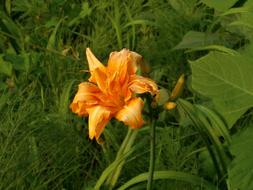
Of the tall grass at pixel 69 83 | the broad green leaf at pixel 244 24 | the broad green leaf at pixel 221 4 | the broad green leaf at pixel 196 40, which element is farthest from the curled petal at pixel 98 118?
the broad green leaf at pixel 196 40

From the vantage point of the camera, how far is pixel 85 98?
1.16 m

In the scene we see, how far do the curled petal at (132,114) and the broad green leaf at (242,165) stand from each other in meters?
0.26

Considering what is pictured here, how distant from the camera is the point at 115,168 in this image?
1612mm

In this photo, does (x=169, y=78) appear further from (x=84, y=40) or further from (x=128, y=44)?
(x=84, y=40)

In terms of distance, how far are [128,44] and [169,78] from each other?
224 mm

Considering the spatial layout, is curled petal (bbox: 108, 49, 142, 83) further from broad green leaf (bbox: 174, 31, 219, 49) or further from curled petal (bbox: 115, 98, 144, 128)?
broad green leaf (bbox: 174, 31, 219, 49)

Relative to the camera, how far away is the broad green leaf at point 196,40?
2.09 meters

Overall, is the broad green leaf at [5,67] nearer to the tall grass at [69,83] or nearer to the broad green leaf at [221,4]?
the tall grass at [69,83]

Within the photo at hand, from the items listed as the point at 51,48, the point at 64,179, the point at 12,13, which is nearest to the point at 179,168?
the point at 64,179

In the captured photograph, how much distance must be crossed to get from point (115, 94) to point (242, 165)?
0.33 meters

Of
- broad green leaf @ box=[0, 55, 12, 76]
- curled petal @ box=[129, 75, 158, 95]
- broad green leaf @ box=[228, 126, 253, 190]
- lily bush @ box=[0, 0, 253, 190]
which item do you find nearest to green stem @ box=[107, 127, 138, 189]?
lily bush @ box=[0, 0, 253, 190]

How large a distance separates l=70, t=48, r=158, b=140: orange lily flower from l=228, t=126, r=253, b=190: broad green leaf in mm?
264

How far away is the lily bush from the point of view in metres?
1.19

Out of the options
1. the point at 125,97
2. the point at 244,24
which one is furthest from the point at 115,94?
the point at 244,24
